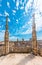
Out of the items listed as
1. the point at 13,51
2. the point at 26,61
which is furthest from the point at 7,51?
the point at 26,61

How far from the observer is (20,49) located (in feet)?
68.1

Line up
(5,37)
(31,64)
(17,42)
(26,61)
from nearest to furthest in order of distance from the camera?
(31,64)
(26,61)
(5,37)
(17,42)

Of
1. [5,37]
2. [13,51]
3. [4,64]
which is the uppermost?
[5,37]

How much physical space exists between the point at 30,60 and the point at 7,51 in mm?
5411

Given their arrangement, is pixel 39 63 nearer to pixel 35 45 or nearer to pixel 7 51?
pixel 35 45

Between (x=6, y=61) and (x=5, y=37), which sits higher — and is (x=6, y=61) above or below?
below

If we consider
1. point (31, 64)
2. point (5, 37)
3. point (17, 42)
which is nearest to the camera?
point (31, 64)

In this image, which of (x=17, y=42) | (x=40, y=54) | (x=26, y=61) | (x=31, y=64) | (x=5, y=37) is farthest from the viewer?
(x=17, y=42)

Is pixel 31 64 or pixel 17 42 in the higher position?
pixel 17 42

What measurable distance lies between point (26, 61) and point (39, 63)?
80.0 inches

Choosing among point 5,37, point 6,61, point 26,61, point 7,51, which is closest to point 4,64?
point 6,61

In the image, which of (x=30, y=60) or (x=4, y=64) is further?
(x=30, y=60)

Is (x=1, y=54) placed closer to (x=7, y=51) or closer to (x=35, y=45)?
(x=7, y=51)

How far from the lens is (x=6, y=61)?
16734 mm
